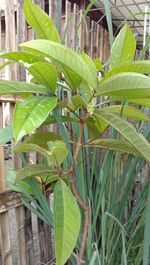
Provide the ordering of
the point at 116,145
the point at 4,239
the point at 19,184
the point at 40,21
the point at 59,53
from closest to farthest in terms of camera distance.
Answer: the point at 59,53 < the point at 40,21 < the point at 116,145 < the point at 19,184 < the point at 4,239

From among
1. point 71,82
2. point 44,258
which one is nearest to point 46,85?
point 71,82

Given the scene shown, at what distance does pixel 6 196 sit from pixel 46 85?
2.25 ft

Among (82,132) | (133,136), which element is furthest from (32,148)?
(133,136)

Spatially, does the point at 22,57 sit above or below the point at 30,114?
above

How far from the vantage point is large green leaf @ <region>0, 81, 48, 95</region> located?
0.49 metres

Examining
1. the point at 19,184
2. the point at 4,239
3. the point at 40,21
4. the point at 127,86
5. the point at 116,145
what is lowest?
the point at 4,239

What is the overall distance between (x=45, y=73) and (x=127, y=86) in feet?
0.49

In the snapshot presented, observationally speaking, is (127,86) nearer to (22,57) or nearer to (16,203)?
(22,57)

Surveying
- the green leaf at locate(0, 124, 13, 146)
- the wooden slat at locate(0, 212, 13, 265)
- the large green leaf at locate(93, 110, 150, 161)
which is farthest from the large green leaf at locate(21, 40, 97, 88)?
the wooden slat at locate(0, 212, 13, 265)

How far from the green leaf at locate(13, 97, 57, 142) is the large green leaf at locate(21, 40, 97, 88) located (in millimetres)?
82

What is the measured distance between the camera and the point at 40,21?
515 millimetres

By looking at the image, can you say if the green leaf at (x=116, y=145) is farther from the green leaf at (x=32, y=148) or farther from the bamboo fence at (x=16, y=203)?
the bamboo fence at (x=16, y=203)

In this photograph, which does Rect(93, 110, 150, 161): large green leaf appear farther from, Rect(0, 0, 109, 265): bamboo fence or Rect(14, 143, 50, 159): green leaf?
Rect(0, 0, 109, 265): bamboo fence

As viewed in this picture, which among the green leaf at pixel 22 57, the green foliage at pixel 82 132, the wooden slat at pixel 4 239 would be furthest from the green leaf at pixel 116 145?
the wooden slat at pixel 4 239
